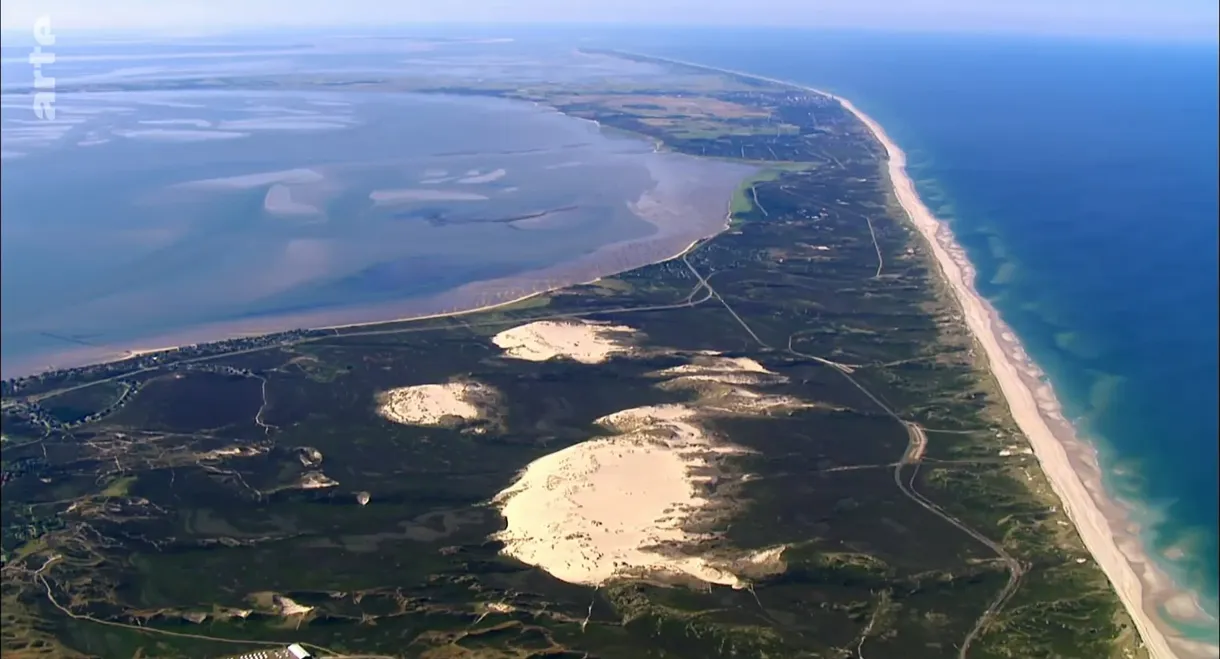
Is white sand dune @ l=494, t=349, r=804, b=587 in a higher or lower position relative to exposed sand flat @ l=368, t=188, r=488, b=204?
lower

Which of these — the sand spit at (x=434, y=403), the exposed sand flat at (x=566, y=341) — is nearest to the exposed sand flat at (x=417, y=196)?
the exposed sand flat at (x=566, y=341)

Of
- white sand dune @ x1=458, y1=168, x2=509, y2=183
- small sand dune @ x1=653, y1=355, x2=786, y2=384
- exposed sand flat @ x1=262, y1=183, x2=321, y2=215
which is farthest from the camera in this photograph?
white sand dune @ x1=458, y1=168, x2=509, y2=183

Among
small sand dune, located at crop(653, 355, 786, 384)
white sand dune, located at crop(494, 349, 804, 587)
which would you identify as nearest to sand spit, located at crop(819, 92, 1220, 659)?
white sand dune, located at crop(494, 349, 804, 587)

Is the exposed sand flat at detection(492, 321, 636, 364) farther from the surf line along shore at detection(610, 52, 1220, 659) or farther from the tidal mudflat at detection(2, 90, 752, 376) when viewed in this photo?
the surf line along shore at detection(610, 52, 1220, 659)

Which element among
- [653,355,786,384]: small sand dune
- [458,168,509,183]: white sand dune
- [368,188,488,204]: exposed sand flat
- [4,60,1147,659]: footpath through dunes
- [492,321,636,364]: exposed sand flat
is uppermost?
[458,168,509,183]: white sand dune

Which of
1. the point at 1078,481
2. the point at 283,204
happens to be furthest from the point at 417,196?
the point at 1078,481

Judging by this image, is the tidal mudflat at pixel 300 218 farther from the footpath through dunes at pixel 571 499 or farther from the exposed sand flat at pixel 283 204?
the footpath through dunes at pixel 571 499
